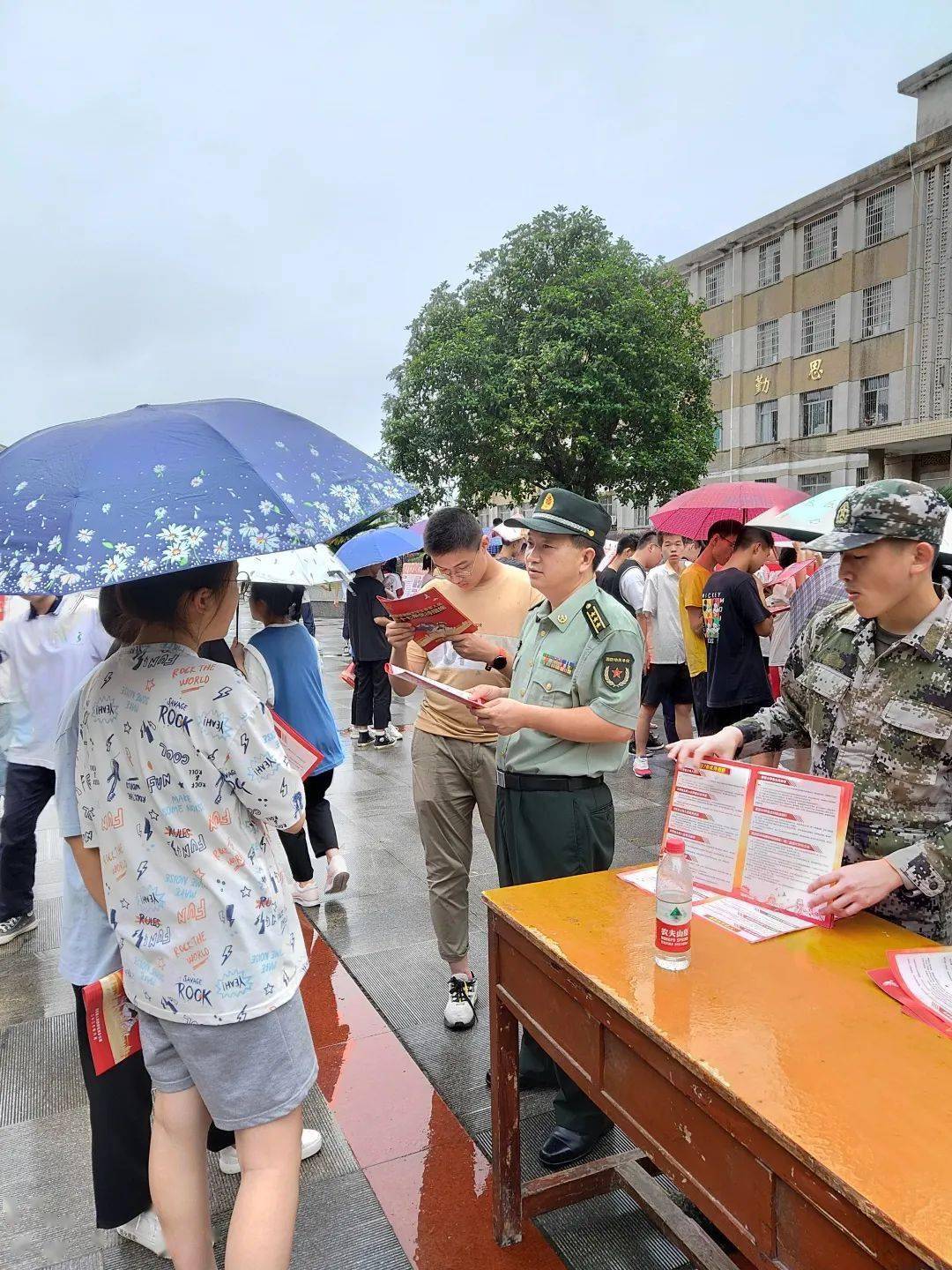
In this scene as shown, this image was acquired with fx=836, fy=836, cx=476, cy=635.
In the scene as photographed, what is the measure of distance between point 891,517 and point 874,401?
26.9 m

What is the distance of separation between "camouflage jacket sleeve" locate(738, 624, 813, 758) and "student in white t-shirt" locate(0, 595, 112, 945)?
2.71m

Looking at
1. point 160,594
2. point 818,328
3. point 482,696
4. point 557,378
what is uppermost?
point 818,328

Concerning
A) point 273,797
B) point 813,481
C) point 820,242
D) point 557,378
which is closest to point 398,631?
point 273,797

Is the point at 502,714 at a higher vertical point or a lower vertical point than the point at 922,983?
higher

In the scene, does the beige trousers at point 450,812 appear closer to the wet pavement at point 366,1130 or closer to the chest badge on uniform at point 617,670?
the wet pavement at point 366,1130

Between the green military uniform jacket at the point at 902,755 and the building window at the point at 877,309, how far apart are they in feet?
88.1

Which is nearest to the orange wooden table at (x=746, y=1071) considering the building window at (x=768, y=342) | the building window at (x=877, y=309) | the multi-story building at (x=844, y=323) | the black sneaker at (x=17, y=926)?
the black sneaker at (x=17, y=926)

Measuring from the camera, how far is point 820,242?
26547 millimetres

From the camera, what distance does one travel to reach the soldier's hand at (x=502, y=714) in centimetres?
231

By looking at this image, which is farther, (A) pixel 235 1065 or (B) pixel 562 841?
(B) pixel 562 841

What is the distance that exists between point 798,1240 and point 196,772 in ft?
4.00

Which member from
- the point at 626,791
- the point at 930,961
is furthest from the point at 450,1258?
the point at 626,791

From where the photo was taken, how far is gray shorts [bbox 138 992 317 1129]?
1632 mm

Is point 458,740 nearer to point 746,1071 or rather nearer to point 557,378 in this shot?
point 746,1071
